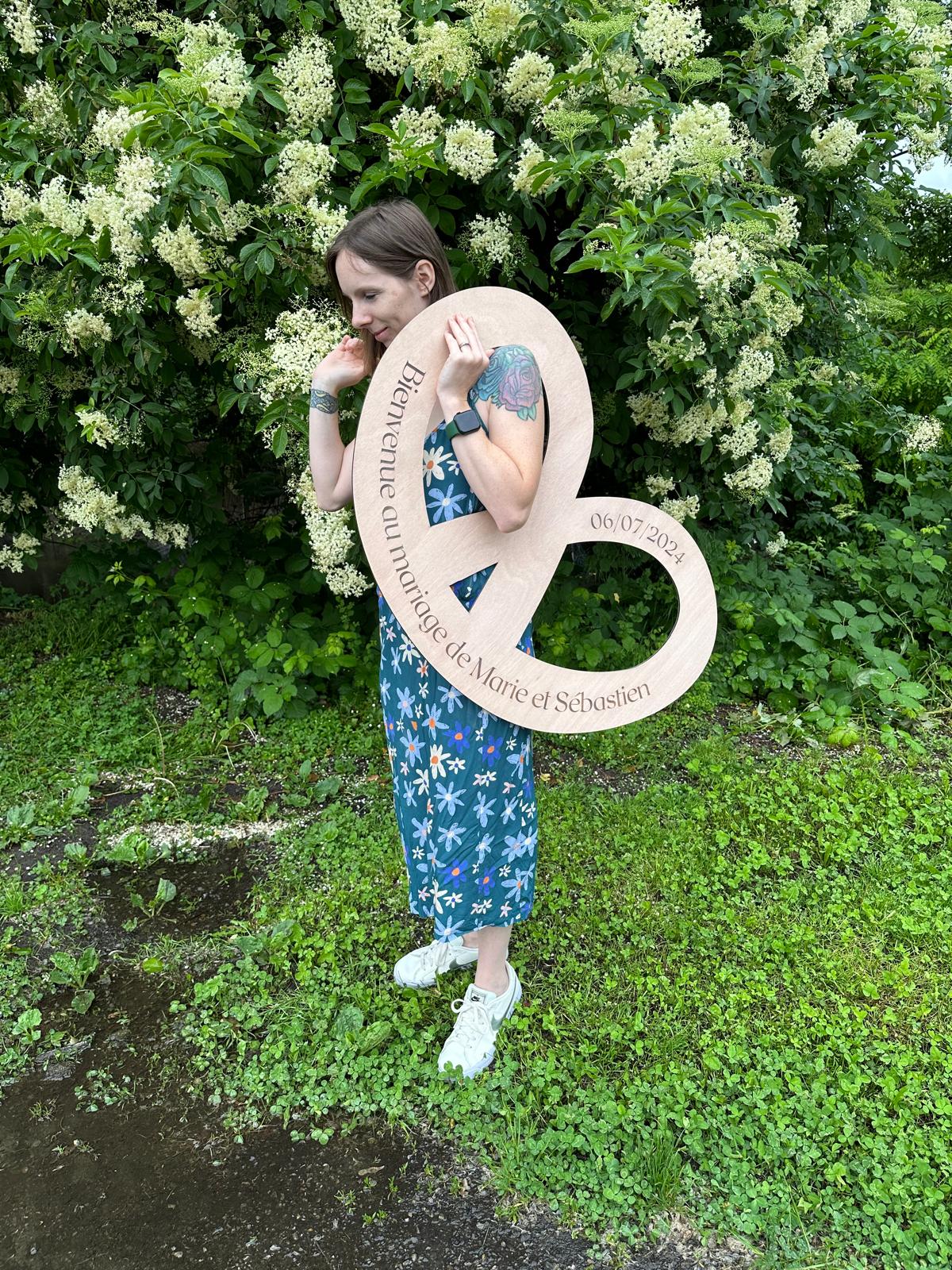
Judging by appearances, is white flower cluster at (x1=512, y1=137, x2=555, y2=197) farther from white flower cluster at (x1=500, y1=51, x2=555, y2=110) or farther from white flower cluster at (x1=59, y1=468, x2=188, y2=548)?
white flower cluster at (x1=59, y1=468, x2=188, y2=548)

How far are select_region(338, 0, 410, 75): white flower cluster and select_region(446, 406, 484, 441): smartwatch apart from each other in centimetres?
164

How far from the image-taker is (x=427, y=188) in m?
2.78

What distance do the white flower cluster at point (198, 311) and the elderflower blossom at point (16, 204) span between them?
58 cm

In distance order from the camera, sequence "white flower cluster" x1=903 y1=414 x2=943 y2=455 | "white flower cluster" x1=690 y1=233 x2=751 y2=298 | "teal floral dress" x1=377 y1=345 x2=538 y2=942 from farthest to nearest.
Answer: "white flower cluster" x1=903 y1=414 x2=943 y2=455 → "white flower cluster" x1=690 y1=233 x2=751 y2=298 → "teal floral dress" x1=377 y1=345 x2=538 y2=942

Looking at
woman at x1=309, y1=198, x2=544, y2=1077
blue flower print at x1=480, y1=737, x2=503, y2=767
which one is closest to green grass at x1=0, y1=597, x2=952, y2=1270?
woman at x1=309, y1=198, x2=544, y2=1077

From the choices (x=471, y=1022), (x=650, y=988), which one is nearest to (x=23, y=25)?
(x=471, y=1022)

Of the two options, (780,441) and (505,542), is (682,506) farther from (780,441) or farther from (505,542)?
(505,542)

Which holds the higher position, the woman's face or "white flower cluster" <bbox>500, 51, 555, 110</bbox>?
"white flower cluster" <bbox>500, 51, 555, 110</bbox>

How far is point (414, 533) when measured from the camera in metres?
1.83

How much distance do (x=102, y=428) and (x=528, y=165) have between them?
1.68 metres

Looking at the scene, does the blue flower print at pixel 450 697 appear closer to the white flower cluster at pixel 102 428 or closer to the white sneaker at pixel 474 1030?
the white sneaker at pixel 474 1030

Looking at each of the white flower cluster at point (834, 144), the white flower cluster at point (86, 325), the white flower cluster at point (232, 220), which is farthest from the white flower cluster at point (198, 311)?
the white flower cluster at point (834, 144)

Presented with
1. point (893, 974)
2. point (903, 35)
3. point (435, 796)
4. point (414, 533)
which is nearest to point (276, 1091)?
point (435, 796)

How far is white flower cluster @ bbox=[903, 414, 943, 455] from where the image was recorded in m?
4.45
